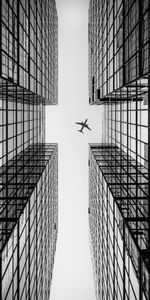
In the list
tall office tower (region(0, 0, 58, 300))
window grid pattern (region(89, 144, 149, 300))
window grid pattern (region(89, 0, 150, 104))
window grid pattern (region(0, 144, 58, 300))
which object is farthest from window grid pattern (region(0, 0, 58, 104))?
window grid pattern (region(89, 144, 149, 300))

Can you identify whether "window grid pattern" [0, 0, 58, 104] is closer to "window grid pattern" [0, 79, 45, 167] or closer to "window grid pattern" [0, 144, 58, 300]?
"window grid pattern" [0, 79, 45, 167]

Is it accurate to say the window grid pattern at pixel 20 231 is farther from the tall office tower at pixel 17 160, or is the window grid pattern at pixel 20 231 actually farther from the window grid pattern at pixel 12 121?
the window grid pattern at pixel 12 121

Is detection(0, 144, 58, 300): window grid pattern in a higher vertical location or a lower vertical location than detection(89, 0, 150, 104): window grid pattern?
lower

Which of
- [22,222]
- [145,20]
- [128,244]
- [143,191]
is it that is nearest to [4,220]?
[22,222]

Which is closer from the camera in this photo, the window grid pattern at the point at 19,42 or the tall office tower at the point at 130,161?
the tall office tower at the point at 130,161

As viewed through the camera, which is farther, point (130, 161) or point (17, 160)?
point (17, 160)

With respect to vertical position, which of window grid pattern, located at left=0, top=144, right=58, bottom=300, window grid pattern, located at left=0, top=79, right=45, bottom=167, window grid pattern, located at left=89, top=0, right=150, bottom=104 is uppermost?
window grid pattern, located at left=89, top=0, right=150, bottom=104

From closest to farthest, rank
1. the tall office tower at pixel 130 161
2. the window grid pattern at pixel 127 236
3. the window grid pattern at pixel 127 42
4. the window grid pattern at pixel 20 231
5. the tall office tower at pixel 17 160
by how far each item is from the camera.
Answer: the window grid pattern at pixel 127 236 → the tall office tower at pixel 130 161 → the window grid pattern at pixel 127 42 → the window grid pattern at pixel 20 231 → the tall office tower at pixel 17 160

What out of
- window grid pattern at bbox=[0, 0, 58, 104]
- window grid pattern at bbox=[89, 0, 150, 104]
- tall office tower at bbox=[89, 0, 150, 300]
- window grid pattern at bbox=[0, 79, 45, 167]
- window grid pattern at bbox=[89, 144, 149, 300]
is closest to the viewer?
window grid pattern at bbox=[89, 144, 149, 300]

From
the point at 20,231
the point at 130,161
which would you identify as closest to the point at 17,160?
the point at 20,231

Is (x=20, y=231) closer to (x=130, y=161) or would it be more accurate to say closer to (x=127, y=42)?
(x=130, y=161)

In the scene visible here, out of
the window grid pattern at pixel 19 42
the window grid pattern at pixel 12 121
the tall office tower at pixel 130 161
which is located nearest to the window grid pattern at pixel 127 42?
the tall office tower at pixel 130 161

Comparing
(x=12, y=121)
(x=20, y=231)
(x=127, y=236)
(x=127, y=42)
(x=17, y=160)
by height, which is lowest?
(x=20, y=231)
